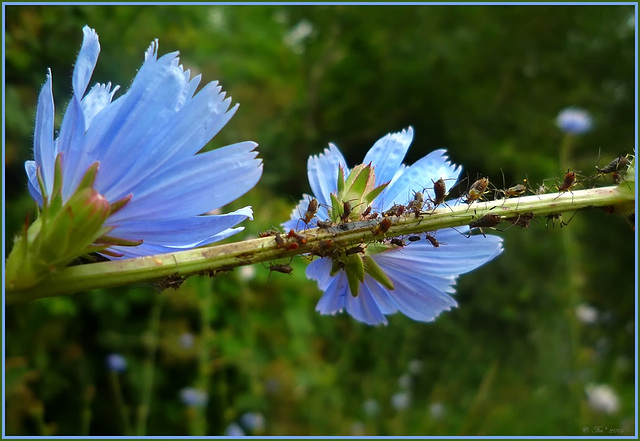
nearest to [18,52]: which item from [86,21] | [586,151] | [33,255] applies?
[86,21]

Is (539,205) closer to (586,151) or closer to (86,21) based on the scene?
(86,21)

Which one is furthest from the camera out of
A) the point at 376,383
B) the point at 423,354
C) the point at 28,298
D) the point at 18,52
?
the point at 423,354

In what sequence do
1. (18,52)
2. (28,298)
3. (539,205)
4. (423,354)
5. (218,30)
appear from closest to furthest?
1. (28,298)
2. (539,205)
3. (18,52)
4. (423,354)
5. (218,30)

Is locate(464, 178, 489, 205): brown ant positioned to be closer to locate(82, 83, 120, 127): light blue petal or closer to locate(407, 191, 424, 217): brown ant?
locate(407, 191, 424, 217): brown ant

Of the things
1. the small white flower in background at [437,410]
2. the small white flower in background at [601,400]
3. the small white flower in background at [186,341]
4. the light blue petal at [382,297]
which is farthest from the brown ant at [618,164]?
the small white flower in background at [601,400]

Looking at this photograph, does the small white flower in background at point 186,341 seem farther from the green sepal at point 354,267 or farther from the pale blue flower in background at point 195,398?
the green sepal at point 354,267

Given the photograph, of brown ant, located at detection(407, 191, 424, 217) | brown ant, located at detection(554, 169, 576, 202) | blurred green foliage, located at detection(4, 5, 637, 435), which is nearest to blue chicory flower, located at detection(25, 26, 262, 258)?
brown ant, located at detection(407, 191, 424, 217)

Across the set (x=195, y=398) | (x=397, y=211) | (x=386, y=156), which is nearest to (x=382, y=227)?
(x=397, y=211)

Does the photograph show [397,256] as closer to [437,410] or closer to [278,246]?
[278,246]
